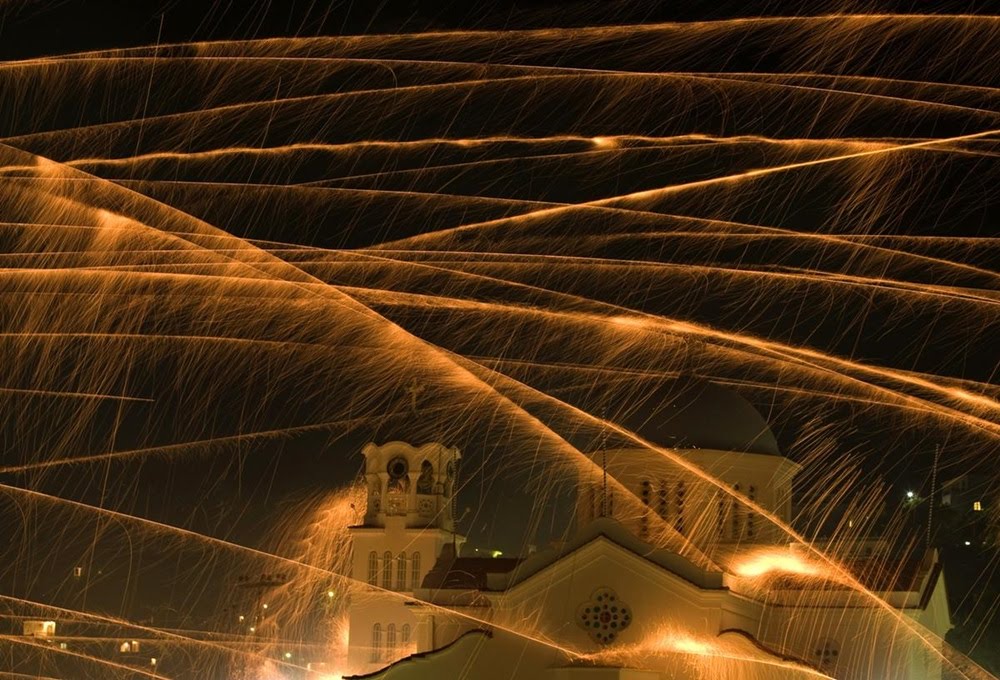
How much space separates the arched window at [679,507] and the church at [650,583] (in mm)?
74

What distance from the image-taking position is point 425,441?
56.6 m

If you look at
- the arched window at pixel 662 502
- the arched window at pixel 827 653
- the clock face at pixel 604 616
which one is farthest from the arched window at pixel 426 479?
the arched window at pixel 827 653

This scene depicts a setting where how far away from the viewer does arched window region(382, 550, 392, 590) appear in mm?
57062

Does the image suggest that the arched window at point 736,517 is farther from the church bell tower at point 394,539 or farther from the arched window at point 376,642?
the arched window at point 376,642

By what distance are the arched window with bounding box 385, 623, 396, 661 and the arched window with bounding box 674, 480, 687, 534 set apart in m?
11.8

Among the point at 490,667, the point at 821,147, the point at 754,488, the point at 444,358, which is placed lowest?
the point at 490,667

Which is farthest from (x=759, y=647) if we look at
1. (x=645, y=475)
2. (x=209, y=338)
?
(x=209, y=338)

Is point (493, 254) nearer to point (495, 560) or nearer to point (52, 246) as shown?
point (52, 246)

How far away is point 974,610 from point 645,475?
807 inches

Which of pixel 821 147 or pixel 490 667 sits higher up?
pixel 821 147

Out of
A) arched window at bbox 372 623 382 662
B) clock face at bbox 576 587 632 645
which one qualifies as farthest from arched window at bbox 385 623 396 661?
clock face at bbox 576 587 632 645

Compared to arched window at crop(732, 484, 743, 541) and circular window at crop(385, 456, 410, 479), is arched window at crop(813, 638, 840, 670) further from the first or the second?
circular window at crop(385, 456, 410, 479)

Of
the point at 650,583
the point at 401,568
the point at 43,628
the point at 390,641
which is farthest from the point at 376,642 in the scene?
the point at 650,583

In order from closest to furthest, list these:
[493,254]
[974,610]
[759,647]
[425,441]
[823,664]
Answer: [493,254] < [759,647] < [823,664] < [425,441] < [974,610]
